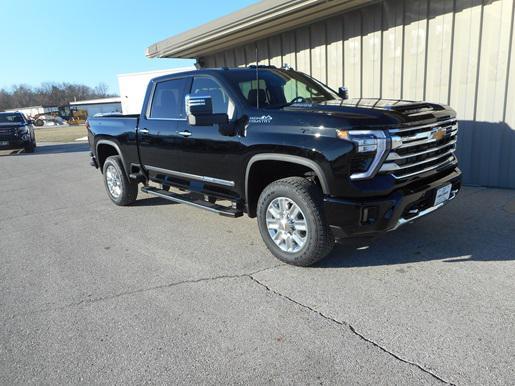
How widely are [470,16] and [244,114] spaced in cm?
431

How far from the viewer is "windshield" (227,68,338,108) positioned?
443 cm

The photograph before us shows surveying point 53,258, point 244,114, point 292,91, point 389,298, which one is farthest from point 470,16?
point 53,258

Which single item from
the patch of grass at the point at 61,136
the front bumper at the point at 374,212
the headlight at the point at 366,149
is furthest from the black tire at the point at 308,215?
the patch of grass at the point at 61,136

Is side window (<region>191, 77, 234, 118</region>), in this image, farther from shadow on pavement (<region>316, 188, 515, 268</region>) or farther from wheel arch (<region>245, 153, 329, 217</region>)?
shadow on pavement (<region>316, 188, 515, 268</region>)

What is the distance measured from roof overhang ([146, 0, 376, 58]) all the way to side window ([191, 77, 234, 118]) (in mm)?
3151

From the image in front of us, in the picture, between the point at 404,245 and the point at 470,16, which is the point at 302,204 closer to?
the point at 404,245

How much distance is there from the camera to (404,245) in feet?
14.3

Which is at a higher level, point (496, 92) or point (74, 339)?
point (496, 92)

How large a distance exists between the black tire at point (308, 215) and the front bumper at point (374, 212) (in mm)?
116

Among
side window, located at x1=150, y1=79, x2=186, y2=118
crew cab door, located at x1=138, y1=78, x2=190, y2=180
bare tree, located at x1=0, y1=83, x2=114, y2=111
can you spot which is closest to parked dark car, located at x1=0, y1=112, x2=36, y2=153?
crew cab door, located at x1=138, y1=78, x2=190, y2=180

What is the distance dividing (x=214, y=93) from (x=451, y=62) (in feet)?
13.6

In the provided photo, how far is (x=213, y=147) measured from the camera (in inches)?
179

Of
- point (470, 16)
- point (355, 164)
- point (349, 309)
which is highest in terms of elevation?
point (470, 16)

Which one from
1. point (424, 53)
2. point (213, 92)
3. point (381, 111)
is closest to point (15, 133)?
point (213, 92)
